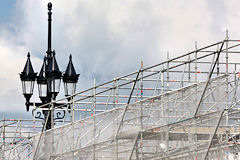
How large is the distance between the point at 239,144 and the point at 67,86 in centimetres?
625

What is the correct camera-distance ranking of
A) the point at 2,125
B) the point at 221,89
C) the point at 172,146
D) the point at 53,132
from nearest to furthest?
the point at 221,89 < the point at 172,146 < the point at 53,132 < the point at 2,125

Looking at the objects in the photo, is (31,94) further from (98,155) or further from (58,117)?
(98,155)

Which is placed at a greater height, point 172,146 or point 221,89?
point 221,89

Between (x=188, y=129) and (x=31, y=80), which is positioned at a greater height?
(x=31, y=80)

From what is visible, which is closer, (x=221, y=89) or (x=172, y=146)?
(x=221, y=89)

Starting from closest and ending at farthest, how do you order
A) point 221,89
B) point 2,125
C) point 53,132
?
point 221,89
point 53,132
point 2,125

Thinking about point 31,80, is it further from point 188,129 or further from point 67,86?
point 188,129

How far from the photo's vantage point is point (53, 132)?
89.8ft

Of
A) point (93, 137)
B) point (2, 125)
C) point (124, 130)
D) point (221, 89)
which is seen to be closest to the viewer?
point (221, 89)

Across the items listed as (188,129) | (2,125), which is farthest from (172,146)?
(2,125)

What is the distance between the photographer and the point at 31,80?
24344 millimetres

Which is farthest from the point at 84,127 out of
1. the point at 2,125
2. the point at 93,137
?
the point at 2,125

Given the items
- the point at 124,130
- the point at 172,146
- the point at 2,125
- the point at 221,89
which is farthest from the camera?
the point at 2,125

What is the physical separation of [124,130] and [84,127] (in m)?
3.41
